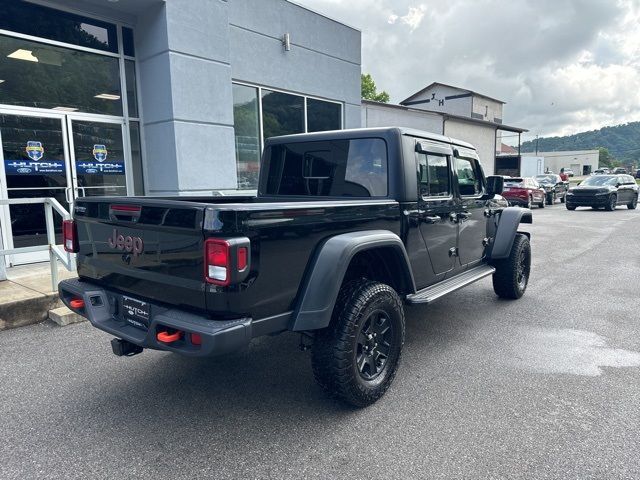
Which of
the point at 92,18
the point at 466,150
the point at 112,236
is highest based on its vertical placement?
the point at 92,18

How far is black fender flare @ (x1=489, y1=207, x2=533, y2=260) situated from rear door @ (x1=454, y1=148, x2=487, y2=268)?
209mm

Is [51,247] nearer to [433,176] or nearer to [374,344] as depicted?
[374,344]

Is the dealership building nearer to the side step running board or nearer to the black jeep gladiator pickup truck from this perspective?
the black jeep gladiator pickup truck

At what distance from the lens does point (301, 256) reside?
108 inches

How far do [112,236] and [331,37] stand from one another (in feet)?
31.8

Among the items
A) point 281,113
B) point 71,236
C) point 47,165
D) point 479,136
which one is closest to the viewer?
point 71,236

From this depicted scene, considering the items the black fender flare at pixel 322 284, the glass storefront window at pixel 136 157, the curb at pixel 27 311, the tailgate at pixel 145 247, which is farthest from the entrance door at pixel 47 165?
the black fender flare at pixel 322 284

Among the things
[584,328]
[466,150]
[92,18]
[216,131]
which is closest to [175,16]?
[92,18]

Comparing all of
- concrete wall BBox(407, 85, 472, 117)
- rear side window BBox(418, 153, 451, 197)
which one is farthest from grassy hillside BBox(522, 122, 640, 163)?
rear side window BBox(418, 153, 451, 197)

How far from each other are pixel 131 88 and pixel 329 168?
19.1ft

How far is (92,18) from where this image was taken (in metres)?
7.55

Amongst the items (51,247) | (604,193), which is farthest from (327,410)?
(604,193)

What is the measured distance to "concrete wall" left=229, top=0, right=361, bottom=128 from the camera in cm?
923

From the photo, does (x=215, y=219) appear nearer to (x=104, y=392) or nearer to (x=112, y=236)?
(x=112, y=236)
